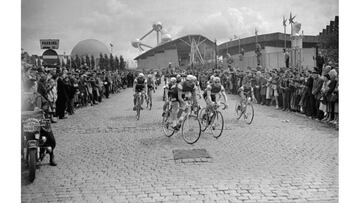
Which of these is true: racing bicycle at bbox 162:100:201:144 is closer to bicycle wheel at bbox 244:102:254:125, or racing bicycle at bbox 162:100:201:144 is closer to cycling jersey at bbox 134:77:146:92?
bicycle wheel at bbox 244:102:254:125

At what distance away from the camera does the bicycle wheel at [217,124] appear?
8.38 meters

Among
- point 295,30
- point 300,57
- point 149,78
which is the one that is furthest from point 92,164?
point 149,78

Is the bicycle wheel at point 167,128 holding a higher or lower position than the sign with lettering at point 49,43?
lower

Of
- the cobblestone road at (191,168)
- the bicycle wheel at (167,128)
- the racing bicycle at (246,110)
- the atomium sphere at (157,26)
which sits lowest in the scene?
the cobblestone road at (191,168)

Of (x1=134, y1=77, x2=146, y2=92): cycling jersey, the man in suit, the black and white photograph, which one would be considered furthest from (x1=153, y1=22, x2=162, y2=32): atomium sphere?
(x1=134, y1=77, x2=146, y2=92): cycling jersey

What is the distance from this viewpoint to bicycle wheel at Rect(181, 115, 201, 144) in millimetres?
7641

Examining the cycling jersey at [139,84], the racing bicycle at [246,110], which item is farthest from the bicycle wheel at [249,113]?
the cycling jersey at [139,84]

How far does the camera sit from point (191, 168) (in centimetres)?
575

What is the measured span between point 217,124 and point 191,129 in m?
0.95

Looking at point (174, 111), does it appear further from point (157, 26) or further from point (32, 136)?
point (32, 136)

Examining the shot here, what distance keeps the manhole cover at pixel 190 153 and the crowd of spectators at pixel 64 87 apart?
2.23 m

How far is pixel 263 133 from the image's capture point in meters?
8.80

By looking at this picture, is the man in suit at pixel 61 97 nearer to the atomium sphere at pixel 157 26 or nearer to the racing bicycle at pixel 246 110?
the racing bicycle at pixel 246 110

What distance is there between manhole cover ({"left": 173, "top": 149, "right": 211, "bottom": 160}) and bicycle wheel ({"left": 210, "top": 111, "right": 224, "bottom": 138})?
139 centimetres
